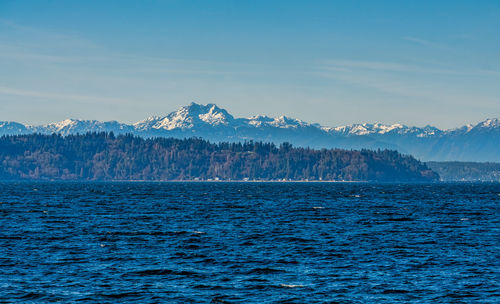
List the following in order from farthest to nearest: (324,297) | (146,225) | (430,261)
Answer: (146,225) → (430,261) → (324,297)

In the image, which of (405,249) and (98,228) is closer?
(405,249)

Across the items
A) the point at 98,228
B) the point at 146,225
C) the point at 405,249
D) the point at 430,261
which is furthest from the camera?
the point at 146,225

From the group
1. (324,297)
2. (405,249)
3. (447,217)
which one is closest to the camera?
(324,297)

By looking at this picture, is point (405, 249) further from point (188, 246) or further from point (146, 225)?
point (146, 225)

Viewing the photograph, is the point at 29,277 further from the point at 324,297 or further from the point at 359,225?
the point at 359,225

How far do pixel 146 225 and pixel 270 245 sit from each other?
24.0 m

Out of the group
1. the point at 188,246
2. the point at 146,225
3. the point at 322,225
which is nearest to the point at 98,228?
the point at 146,225

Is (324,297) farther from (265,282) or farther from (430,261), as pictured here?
(430,261)

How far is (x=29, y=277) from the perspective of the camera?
1793 inches

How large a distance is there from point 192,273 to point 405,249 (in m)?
22.3

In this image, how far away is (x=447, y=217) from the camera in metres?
99.7

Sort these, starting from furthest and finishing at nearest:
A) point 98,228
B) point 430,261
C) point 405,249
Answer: point 98,228 → point 405,249 → point 430,261

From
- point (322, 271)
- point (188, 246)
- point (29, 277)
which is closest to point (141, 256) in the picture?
point (188, 246)

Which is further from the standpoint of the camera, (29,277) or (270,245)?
(270,245)
